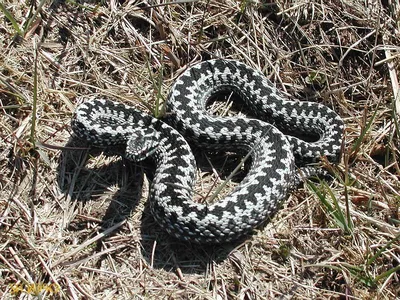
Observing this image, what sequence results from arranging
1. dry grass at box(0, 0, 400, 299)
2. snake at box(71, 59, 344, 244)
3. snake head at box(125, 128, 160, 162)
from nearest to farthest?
dry grass at box(0, 0, 400, 299) → snake at box(71, 59, 344, 244) → snake head at box(125, 128, 160, 162)

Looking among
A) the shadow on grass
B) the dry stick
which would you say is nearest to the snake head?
the shadow on grass

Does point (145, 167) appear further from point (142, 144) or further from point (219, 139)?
point (219, 139)

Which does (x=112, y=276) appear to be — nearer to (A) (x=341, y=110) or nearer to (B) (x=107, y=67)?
(B) (x=107, y=67)

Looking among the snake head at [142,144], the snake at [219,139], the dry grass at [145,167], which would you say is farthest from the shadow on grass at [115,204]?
the snake head at [142,144]

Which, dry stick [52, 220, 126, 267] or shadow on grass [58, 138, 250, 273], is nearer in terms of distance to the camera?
dry stick [52, 220, 126, 267]

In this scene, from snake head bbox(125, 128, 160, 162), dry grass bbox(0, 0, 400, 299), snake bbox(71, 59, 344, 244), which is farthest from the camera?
snake head bbox(125, 128, 160, 162)

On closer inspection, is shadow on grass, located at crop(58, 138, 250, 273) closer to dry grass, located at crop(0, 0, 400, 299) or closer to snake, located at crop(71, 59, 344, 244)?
dry grass, located at crop(0, 0, 400, 299)

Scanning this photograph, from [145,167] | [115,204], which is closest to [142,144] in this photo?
[145,167]

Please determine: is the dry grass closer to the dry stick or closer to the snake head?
the dry stick

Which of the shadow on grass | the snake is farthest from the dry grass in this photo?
the snake

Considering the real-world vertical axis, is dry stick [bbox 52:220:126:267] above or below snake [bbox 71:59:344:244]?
below
